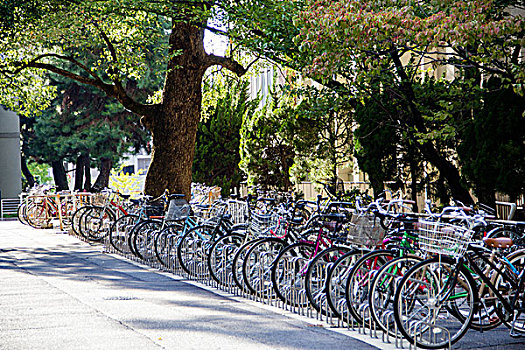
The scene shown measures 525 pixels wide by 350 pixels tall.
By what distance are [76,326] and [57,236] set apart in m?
12.1

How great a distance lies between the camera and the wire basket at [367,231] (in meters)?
7.20

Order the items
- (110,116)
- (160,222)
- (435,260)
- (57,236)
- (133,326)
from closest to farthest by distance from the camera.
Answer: (435,260)
(133,326)
(160,222)
(57,236)
(110,116)

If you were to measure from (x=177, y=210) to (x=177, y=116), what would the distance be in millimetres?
4951

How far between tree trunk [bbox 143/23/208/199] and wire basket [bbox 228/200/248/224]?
346 centimetres

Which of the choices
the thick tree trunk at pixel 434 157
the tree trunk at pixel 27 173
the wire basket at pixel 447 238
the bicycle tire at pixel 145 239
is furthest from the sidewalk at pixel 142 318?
the tree trunk at pixel 27 173

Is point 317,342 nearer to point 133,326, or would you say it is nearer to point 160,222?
point 133,326

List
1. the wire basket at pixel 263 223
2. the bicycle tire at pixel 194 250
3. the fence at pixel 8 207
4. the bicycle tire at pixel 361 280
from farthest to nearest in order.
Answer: the fence at pixel 8 207
the bicycle tire at pixel 194 250
the wire basket at pixel 263 223
the bicycle tire at pixel 361 280

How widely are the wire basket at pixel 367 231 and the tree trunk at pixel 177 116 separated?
1012 centimetres

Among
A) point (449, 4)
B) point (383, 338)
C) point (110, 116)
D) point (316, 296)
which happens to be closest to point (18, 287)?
point (316, 296)

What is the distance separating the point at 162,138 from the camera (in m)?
16.9

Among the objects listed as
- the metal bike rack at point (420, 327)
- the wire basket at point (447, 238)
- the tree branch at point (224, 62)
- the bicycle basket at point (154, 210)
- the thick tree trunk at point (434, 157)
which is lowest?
the metal bike rack at point (420, 327)

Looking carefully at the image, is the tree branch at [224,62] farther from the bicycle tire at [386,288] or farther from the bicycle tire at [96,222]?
the bicycle tire at [386,288]

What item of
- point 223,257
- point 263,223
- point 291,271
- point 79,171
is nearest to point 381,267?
point 291,271

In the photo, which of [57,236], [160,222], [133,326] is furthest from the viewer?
[57,236]
